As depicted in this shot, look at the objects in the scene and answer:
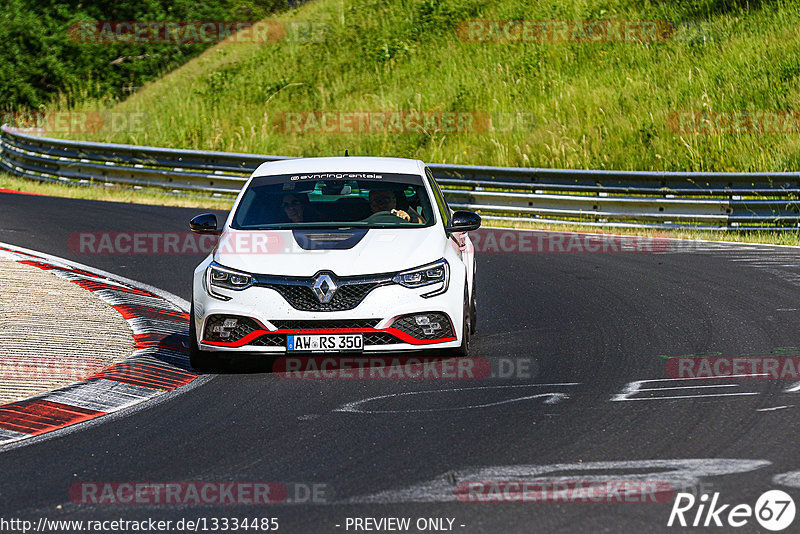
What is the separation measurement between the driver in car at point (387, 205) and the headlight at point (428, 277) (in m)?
0.90

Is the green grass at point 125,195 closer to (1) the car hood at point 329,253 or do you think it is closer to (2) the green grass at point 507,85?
(2) the green grass at point 507,85

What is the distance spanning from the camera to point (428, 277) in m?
8.76

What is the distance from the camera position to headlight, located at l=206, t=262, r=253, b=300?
340 inches

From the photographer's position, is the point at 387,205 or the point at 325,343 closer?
→ the point at 325,343

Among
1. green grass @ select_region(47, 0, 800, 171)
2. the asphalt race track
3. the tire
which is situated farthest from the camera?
green grass @ select_region(47, 0, 800, 171)

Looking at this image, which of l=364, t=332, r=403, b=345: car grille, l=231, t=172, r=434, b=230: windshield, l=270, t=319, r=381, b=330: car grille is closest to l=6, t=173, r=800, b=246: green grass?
l=231, t=172, r=434, b=230: windshield

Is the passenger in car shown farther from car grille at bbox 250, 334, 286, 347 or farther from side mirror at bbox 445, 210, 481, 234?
car grille at bbox 250, 334, 286, 347

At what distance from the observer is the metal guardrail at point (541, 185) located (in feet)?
58.5

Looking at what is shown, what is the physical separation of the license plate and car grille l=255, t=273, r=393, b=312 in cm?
20

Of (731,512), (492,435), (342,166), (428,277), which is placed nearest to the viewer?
(731,512)

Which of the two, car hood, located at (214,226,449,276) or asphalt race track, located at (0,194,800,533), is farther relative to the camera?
car hood, located at (214,226,449,276)

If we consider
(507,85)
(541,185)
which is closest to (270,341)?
(541,185)

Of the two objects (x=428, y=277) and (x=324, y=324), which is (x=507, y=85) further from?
(x=324, y=324)

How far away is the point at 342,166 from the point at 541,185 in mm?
10788
